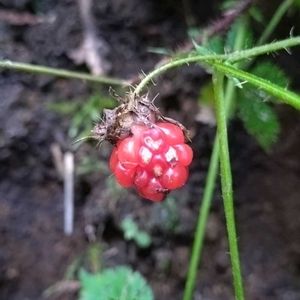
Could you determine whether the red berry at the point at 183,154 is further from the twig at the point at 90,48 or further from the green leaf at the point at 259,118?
the twig at the point at 90,48

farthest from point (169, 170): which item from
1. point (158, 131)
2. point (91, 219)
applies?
point (91, 219)

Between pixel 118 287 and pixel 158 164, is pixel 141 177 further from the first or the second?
pixel 118 287

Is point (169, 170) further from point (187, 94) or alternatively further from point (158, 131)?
point (187, 94)

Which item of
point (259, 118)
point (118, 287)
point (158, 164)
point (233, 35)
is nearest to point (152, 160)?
point (158, 164)

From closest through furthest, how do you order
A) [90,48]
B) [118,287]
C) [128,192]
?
[118,287] < [128,192] < [90,48]

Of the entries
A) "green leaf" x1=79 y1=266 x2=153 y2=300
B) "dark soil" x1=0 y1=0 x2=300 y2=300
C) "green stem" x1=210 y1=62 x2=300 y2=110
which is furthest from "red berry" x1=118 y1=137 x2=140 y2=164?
"dark soil" x1=0 y1=0 x2=300 y2=300
